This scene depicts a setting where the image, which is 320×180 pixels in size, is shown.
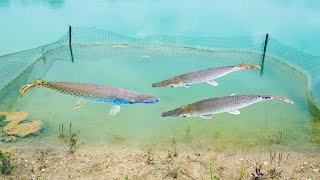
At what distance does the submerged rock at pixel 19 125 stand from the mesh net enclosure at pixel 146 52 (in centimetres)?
146

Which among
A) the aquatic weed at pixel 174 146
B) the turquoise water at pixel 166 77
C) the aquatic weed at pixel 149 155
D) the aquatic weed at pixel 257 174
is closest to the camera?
the aquatic weed at pixel 257 174

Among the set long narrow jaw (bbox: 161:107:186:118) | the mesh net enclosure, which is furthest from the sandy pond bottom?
long narrow jaw (bbox: 161:107:186:118)

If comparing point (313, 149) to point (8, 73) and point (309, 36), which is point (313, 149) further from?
point (309, 36)

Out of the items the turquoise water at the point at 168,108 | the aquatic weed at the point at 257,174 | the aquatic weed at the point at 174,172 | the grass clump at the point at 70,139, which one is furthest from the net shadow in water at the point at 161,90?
the aquatic weed at the point at 174,172

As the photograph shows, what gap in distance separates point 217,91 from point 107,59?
438cm

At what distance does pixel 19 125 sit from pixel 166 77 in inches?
181

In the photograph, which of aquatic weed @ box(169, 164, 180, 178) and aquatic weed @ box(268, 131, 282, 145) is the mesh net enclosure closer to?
aquatic weed @ box(268, 131, 282, 145)

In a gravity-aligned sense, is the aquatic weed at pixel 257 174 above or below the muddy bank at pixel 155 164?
above

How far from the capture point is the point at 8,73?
10242 millimetres

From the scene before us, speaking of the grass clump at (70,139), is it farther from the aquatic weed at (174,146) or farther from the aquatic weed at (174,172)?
the aquatic weed at (174,172)

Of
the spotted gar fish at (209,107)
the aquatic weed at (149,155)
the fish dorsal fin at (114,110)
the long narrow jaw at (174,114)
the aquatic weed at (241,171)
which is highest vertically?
the spotted gar fish at (209,107)

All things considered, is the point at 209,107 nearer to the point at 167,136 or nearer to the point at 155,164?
the point at 155,164

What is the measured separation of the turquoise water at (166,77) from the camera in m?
7.60

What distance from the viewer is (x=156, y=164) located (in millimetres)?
6250
